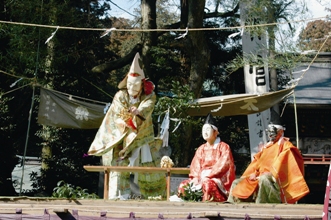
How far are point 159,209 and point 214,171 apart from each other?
212 cm

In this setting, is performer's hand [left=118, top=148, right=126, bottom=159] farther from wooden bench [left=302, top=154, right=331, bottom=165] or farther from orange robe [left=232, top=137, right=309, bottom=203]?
wooden bench [left=302, top=154, right=331, bottom=165]

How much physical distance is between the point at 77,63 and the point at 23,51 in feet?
6.35

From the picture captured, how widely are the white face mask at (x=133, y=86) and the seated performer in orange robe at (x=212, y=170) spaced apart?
1.11 meters

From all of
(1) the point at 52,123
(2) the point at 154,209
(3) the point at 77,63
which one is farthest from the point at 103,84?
(2) the point at 154,209

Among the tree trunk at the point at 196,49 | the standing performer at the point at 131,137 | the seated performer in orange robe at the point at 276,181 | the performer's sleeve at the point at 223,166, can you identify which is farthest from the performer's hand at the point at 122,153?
the tree trunk at the point at 196,49

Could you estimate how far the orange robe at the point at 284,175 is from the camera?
699cm

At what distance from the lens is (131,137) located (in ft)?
26.6

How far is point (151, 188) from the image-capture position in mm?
8273

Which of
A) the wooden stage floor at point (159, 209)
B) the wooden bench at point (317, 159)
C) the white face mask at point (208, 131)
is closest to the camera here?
the wooden stage floor at point (159, 209)

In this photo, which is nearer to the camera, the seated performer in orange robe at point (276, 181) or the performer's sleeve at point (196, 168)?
the seated performer in orange robe at point (276, 181)

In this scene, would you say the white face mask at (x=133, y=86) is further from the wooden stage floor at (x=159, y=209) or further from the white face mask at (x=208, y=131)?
the wooden stage floor at (x=159, y=209)

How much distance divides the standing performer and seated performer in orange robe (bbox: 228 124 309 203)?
1491mm

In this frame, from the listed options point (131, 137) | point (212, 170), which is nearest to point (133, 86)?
point (131, 137)

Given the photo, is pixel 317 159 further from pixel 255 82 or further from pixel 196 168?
pixel 196 168
